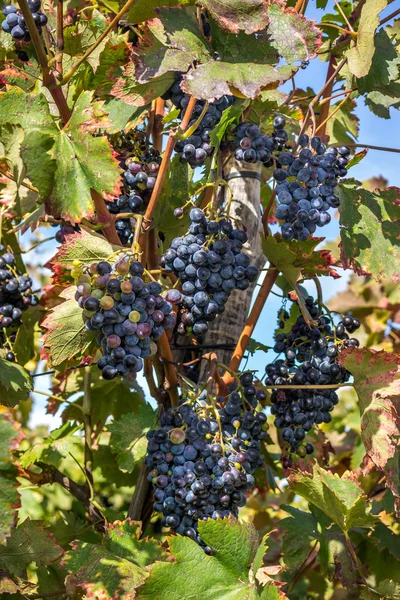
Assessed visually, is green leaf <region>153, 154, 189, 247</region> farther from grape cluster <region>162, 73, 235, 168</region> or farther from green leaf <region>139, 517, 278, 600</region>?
green leaf <region>139, 517, 278, 600</region>

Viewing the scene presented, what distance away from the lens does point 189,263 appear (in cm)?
129

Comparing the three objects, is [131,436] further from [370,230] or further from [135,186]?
[370,230]

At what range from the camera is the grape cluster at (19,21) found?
1.28 metres

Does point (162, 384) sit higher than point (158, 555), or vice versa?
point (162, 384)

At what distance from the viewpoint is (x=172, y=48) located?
1229 millimetres

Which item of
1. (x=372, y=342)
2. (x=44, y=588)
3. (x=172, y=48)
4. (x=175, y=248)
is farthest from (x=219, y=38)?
(x=372, y=342)

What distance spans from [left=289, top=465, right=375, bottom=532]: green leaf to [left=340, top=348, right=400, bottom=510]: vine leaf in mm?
76

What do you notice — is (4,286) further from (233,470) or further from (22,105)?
(233,470)

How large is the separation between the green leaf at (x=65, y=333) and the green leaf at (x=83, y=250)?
0.07m

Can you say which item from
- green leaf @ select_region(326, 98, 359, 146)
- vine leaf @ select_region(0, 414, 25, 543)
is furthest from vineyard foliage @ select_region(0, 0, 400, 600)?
green leaf @ select_region(326, 98, 359, 146)

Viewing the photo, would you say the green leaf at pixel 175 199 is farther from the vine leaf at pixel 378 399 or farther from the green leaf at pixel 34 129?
the vine leaf at pixel 378 399

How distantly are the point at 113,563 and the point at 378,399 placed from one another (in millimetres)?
576

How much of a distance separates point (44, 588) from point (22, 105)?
37.1 inches

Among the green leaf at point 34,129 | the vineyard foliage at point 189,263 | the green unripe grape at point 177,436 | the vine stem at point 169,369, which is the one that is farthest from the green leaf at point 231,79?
the green unripe grape at point 177,436
